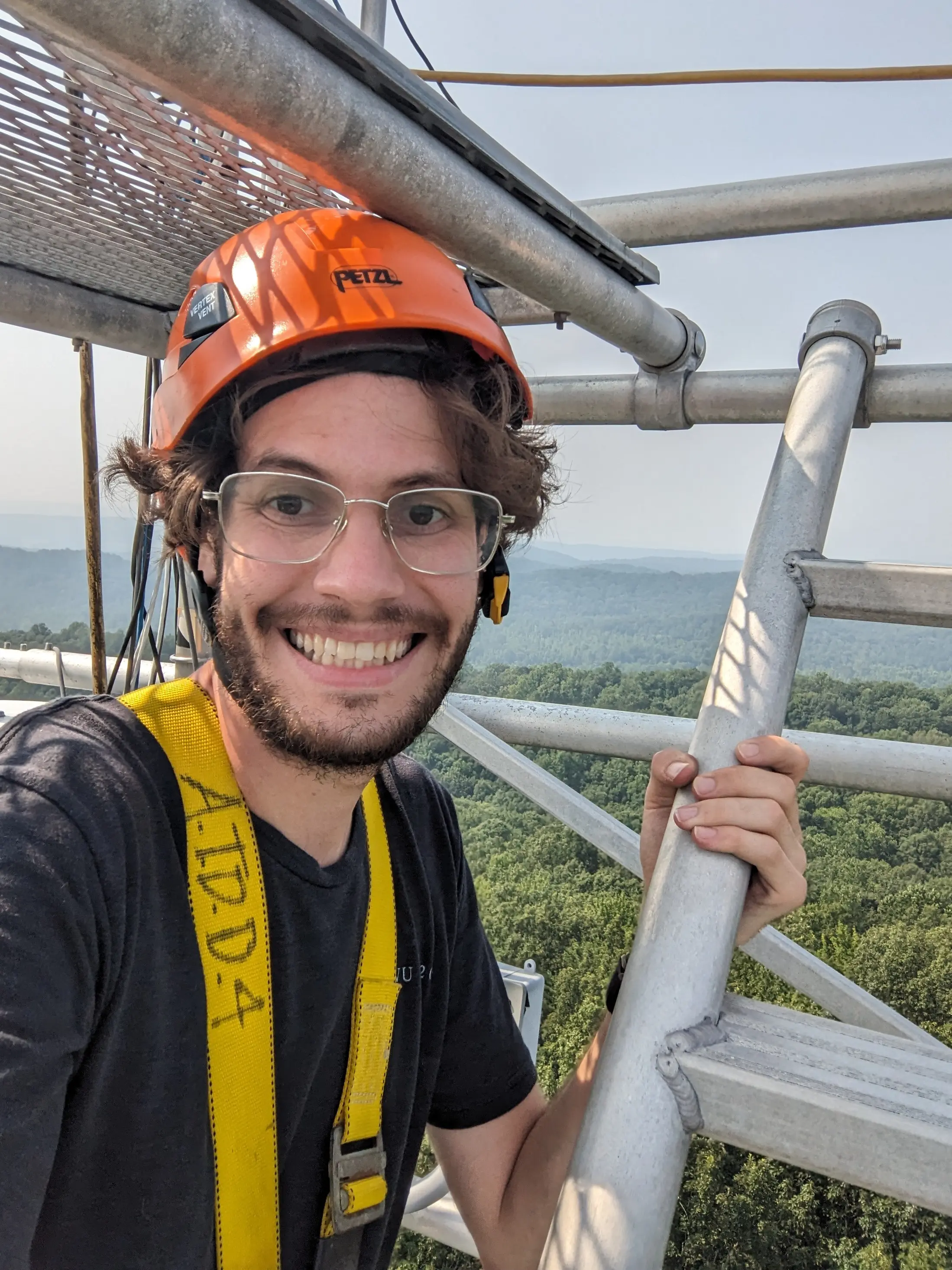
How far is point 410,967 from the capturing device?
151cm

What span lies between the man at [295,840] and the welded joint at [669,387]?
0.52 meters

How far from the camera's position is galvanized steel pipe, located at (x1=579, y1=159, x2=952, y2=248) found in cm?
166

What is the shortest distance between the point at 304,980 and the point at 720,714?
69 cm

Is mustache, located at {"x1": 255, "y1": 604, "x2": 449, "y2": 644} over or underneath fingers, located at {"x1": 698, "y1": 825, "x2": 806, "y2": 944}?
over

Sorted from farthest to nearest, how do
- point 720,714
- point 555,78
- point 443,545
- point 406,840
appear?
point 555,78
point 406,840
point 443,545
point 720,714

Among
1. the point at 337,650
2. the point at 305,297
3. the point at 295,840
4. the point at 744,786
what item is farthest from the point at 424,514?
the point at 744,786

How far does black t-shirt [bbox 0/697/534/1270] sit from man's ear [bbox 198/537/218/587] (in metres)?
0.38

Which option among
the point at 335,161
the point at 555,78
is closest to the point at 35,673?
the point at 555,78

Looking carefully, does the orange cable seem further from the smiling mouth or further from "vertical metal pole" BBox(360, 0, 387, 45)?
the smiling mouth

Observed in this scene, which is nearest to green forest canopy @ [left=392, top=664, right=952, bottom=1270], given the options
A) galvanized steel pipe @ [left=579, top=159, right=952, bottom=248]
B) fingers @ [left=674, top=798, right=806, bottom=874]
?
galvanized steel pipe @ [left=579, top=159, right=952, bottom=248]

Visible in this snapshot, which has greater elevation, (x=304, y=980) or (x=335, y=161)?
(x=335, y=161)

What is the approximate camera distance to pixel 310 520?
137 centimetres

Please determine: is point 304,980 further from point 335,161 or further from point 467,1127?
point 335,161

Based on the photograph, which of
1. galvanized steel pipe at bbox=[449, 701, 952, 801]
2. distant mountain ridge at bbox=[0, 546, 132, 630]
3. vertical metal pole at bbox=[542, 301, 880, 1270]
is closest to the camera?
vertical metal pole at bbox=[542, 301, 880, 1270]
